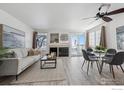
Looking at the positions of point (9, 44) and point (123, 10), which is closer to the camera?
point (123, 10)

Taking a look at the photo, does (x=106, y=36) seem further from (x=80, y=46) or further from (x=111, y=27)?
(x=80, y=46)

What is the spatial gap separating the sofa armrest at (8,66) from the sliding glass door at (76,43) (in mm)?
6202

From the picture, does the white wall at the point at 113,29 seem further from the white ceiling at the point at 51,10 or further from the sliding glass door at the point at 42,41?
the sliding glass door at the point at 42,41

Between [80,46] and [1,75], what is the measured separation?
6.55m

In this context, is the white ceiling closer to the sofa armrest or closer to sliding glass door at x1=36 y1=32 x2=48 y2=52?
the sofa armrest

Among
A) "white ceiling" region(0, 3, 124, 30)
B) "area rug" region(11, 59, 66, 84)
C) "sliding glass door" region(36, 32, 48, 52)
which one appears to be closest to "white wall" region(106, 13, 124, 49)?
"white ceiling" region(0, 3, 124, 30)

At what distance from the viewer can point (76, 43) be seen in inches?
335

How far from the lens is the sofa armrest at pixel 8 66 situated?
2.55 metres

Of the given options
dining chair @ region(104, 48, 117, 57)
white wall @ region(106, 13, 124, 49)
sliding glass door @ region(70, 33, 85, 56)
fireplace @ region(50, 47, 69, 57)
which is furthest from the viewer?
sliding glass door @ region(70, 33, 85, 56)

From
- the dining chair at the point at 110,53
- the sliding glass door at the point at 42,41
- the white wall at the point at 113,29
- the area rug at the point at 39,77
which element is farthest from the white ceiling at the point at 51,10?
the sliding glass door at the point at 42,41

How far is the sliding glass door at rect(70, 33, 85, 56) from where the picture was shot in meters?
8.40

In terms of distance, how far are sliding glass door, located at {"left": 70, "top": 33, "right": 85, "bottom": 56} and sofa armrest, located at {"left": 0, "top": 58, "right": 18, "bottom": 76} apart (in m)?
6.20
